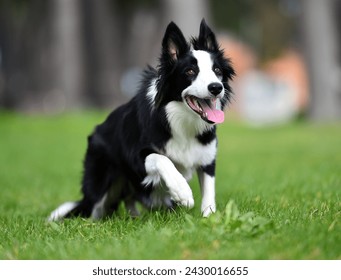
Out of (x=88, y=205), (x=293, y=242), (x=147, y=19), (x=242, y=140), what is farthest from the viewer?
(x=147, y=19)

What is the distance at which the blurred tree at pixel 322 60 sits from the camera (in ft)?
64.4

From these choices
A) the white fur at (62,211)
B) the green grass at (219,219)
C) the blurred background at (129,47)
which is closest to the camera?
the green grass at (219,219)

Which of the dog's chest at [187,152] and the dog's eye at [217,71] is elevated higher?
the dog's eye at [217,71]

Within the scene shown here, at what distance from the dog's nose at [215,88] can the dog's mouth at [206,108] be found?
17cm

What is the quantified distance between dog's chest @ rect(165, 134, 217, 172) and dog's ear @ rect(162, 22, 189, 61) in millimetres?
685

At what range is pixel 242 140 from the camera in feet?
51.7

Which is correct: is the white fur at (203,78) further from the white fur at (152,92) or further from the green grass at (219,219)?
the green grass at (219,219)

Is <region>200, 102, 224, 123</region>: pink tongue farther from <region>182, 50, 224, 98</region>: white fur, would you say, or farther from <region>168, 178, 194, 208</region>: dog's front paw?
<region>168, 178, 194, 208</region>: dog's front paw

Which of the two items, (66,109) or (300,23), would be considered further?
(66,109)

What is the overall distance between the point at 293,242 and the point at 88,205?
2678 mm

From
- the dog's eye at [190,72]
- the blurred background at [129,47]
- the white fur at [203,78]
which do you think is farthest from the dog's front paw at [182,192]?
the blurred background at [129,47]

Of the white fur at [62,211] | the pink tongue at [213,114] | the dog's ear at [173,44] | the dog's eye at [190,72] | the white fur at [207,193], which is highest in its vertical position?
the dog's ear at [173,44]

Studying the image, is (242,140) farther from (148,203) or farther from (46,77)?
(46,77)
